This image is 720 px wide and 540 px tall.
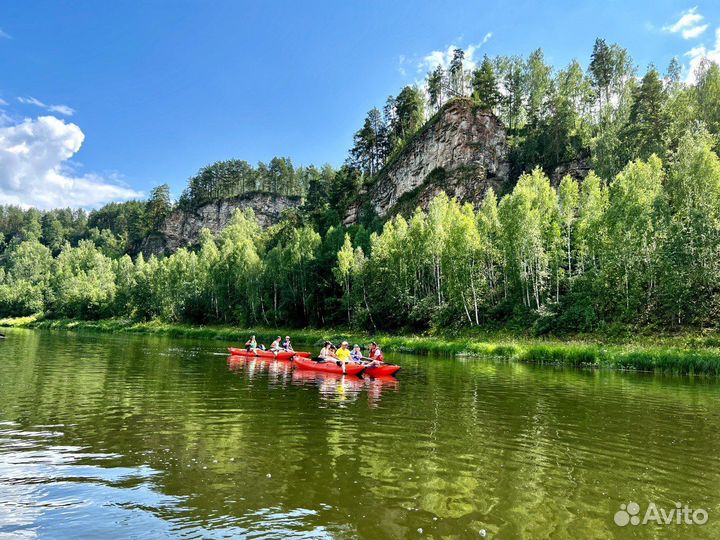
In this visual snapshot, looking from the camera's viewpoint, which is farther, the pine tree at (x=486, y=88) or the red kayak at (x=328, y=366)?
the pine tree at (x=486, y=88)

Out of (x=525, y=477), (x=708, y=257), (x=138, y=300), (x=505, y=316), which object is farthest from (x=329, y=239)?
(x=525, y=477)

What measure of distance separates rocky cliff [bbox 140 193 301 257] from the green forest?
1809cm

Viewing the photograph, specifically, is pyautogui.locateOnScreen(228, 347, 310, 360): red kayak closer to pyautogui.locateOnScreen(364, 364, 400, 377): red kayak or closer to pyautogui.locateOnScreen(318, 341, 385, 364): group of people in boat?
pyautogui.locateOnScreen(318, 341, 385, 364): group of people in boat

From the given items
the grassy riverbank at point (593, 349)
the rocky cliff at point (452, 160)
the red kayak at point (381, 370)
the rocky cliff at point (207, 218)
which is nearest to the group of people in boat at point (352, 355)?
the red kayak at point (381, 370)

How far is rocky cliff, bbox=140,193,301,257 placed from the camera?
145 metres

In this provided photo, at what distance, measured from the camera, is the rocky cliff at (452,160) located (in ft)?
271

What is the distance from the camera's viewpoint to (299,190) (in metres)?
159

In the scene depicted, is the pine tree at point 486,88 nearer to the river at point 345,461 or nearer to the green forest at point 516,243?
the green forest at point 516,243

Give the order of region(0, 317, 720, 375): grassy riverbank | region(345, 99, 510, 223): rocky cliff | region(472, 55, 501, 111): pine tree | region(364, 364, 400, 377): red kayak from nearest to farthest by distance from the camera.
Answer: region(364, 364, 400, 377): red kayak, region(0, 317, 720, 375): grassy riverbank, region(345, 99, 510, 223): rocky cliff, region(472, 55, 501, 111): pine tree

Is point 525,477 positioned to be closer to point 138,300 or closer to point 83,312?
point 138,300

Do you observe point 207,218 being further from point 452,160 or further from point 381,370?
point 381,370
